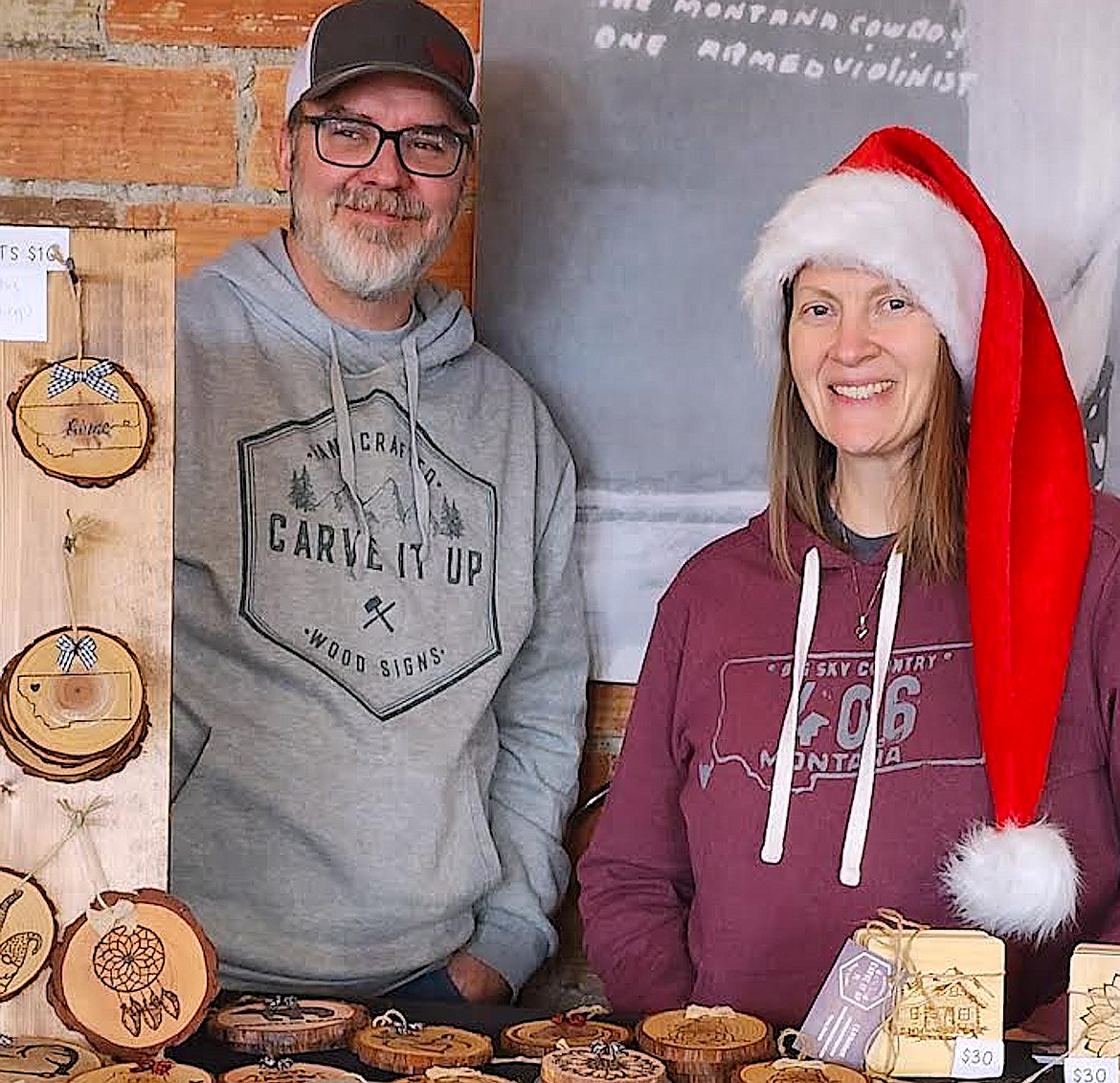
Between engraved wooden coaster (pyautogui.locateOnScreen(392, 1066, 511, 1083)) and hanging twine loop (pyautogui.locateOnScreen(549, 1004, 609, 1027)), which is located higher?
hanging twine loop (pyautogui.locateOnScreen(549, 1004, 609, 1027))

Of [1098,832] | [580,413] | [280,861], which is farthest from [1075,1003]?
[580,413]

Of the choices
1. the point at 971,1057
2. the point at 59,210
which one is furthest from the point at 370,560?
the point at 971,1057

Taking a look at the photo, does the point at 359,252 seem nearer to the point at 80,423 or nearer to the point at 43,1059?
the point at 80,423

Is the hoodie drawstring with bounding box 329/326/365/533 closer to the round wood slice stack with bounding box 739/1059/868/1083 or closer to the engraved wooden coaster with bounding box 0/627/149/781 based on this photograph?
the engraved wooden coaster with bounding box 0/627/149/781

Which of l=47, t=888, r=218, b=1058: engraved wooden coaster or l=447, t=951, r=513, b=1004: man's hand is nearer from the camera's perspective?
l=47, t=888, r=218, b=1058: engraved wooden coaster

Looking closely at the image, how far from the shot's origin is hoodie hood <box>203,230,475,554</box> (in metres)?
1.77

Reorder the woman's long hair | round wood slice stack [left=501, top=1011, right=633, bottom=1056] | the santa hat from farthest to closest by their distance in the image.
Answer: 1. the woman's long hair
2. the santa hat
3. round wood slice stack [left=501, top=1011, right=633, bottom=1056]

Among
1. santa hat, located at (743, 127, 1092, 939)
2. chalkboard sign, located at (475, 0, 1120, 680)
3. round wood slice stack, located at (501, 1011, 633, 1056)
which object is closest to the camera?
round wood slice stack, located at (501, 1011, 633, 1056)

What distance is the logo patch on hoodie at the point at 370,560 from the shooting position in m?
1.73

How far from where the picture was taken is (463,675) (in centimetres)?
178

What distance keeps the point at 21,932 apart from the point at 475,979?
65 cm

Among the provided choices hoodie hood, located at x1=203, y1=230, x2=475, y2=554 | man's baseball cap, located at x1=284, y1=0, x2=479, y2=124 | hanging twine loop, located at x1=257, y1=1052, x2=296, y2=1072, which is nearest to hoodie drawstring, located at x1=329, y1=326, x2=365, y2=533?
hoodie hood, located at x1=203, y1=230, x2=475, y2=554

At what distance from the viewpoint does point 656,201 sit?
1.92 m

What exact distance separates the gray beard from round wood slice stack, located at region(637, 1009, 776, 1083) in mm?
796
